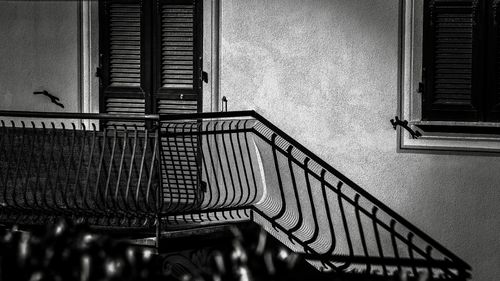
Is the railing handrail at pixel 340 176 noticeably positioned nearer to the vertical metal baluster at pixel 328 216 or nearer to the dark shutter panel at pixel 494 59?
the vertical metal baluster at pixel 328 216

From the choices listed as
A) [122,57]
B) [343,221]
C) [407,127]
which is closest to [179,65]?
[122,57]

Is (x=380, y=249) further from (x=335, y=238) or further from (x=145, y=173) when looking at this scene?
(x=145, y=173)

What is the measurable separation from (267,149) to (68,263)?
5.60 m

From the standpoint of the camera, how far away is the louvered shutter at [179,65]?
9406 millimetres

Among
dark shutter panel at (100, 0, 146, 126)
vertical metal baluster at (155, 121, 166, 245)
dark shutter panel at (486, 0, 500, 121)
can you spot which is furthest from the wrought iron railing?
dark shutter panel at (486, 0, 500, 121)

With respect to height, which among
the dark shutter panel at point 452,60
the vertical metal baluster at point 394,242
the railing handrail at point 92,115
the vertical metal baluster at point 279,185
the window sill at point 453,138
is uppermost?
the dark shutter panel at point 452,60

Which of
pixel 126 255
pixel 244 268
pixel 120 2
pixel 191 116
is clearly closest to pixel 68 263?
pixel 126 255

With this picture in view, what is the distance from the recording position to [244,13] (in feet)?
30.2

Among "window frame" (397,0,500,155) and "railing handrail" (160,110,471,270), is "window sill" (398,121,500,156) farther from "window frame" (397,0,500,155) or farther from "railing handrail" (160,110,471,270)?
"railing handrail" (160,110,471,270)

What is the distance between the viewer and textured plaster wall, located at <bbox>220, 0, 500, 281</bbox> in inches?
333

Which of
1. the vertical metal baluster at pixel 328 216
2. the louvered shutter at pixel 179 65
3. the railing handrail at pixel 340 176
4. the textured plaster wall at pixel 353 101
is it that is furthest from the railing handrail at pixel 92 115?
the vertical metal baluster at pixel 328 216

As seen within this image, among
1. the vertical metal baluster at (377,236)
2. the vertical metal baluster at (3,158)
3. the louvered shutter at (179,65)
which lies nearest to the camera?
the vertical metal baluster at (3,158)

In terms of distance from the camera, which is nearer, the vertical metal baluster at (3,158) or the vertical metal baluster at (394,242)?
the vertical metal baluster at (3,158)

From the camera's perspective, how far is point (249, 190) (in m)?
8.75
